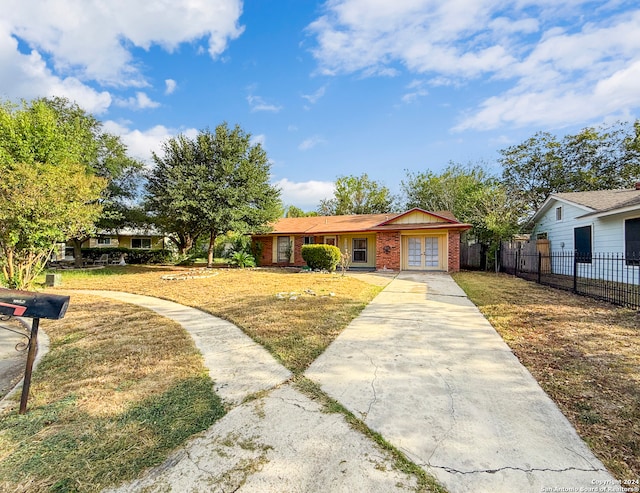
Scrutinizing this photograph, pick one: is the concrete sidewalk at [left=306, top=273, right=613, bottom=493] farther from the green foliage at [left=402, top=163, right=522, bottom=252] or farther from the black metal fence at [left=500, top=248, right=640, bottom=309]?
the green foliage at [left=402, top=163, right=522, bottom=252]

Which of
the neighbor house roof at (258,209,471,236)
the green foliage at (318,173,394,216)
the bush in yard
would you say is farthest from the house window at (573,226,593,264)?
the green foliage at (318,173,394,216)

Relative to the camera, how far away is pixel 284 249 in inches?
741

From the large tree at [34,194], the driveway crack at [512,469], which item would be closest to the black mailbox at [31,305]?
the driveway crack at [512,469]

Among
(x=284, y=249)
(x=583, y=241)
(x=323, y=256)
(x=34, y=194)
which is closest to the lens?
(x=34, y=194)

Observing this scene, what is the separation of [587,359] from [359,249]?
13.9 metres

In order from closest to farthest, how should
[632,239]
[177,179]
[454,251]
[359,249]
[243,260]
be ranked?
[632,239] < [177,179] < [454,251] < [359,249] < [243,260]

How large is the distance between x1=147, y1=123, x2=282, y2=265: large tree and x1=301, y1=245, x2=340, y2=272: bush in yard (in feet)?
10.8

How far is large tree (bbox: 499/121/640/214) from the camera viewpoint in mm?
20891

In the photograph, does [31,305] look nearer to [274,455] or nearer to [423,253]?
[274,455]

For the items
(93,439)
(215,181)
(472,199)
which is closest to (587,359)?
(93,439)

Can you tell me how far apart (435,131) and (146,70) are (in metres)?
13.2

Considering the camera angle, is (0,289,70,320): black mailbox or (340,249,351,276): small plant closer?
(0,289,70,320): black mailbox

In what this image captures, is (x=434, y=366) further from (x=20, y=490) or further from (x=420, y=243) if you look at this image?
(x=420, y=243)

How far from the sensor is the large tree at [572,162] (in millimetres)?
20891
